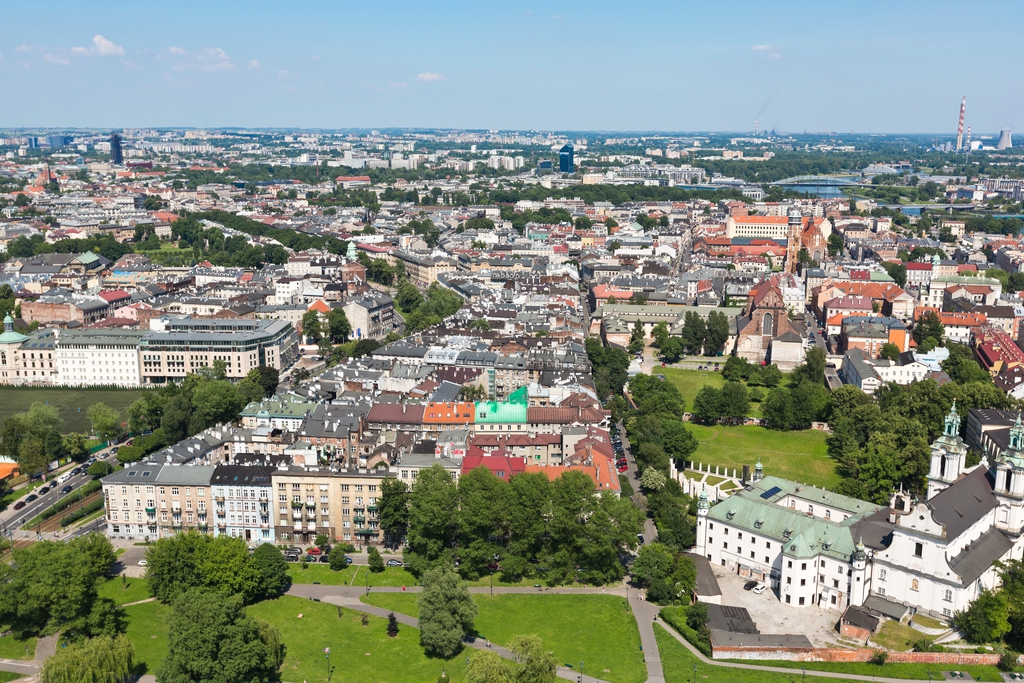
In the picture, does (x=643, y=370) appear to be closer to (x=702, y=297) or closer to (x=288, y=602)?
(x=702, y=297)

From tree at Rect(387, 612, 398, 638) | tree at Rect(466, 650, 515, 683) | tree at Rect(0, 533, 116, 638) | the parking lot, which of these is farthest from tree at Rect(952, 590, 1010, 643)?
tree at Rect(0, 533, 116, 638)

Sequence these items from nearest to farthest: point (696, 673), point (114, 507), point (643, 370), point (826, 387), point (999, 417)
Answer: point (696, 673) → point (114, 507) → point (999, 417) → point (826, 387) → point (643, 370)

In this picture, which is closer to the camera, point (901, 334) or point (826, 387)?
point (826, 387)

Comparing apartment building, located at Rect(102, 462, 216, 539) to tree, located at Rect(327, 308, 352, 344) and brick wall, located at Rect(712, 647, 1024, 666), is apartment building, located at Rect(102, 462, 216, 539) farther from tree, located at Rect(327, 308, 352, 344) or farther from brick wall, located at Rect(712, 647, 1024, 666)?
tree, located at Rect(327, 308, 352, 344)

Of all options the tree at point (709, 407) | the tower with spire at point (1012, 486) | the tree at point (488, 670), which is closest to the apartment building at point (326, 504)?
the tree at point (488, 670)

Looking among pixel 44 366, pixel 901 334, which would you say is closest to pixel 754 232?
pixel 901 334

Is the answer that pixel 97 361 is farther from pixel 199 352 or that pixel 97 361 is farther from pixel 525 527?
pixel 525 527

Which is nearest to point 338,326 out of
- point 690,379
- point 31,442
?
point 690,379
